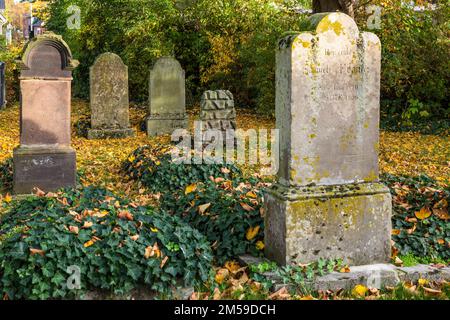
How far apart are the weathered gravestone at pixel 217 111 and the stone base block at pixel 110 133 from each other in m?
3.15

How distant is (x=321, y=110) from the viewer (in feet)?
15.9

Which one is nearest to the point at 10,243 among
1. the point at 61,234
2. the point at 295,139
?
the point at 61,234

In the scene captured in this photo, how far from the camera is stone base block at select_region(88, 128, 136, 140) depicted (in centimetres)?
1372

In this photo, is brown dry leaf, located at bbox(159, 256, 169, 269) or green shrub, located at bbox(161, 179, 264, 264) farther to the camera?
green shrub, located at bbox(161, 179, 264, 264)

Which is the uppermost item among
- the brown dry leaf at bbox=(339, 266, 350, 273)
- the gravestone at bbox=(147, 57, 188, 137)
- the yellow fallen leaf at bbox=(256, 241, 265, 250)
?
the gravestone at bbox=(147, 57, 188, 137)

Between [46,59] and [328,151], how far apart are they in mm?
4720

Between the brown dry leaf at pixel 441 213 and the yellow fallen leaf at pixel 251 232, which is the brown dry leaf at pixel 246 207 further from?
the brown dry leaf at pixel 441 213

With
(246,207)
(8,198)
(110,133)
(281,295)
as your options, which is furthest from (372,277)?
(110,133)

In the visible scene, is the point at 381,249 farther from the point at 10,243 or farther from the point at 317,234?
the point at 10,243

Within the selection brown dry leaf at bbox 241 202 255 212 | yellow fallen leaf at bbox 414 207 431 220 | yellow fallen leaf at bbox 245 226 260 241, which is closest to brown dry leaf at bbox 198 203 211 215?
brown dry leaf at bbox 241 202 255 212

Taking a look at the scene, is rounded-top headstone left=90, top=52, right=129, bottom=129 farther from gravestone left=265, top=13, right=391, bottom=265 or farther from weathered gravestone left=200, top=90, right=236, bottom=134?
gravestone left=265, top=13, right=391, bottom=265

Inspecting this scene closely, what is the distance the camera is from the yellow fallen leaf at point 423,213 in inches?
225

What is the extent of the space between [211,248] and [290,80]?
5.76ft

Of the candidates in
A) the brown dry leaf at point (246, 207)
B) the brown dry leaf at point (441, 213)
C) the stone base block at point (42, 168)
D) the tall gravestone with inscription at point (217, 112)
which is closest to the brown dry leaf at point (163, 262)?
the brown dry leaf at point (246, 207)
